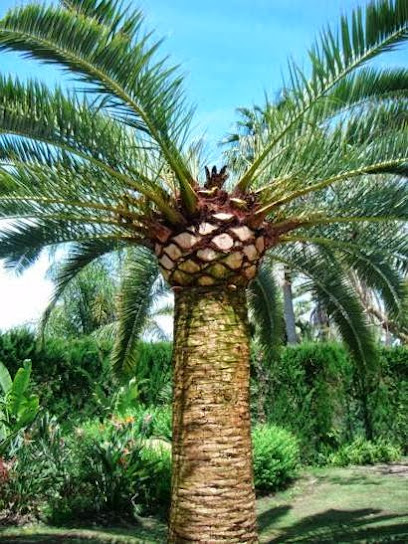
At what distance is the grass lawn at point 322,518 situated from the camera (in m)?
7.30

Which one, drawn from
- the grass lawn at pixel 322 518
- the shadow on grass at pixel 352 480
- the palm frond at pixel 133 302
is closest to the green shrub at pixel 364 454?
the grass lawn at pixel 322 518

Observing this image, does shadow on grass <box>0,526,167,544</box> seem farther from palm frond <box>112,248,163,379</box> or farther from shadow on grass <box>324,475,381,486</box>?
shadow on grass <box>324,475,381,486</box>

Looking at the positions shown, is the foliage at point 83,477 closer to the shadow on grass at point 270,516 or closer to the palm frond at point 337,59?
the shadow on grass at point 270,516

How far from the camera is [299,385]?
1367cm

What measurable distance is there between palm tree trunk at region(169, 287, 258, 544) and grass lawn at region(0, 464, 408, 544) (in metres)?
2.16

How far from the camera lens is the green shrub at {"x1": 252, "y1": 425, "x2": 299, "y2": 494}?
10.5m

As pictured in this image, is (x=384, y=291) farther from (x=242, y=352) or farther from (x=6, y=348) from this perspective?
(x=6, y=348)

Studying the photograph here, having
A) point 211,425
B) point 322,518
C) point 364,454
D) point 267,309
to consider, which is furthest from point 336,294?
point 364,454

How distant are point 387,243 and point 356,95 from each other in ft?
5.67

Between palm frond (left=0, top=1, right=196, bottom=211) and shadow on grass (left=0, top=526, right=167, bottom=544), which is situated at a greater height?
palm frond (left=0, top=1, right=196, bottom=211)

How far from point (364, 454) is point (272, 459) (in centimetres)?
346

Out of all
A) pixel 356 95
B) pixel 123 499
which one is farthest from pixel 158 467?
pixel 356 95

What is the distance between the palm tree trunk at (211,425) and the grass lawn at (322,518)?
2.16m

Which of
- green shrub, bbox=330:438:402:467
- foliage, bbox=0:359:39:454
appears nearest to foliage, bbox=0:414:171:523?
foliage, bbox=0:359:39:454
